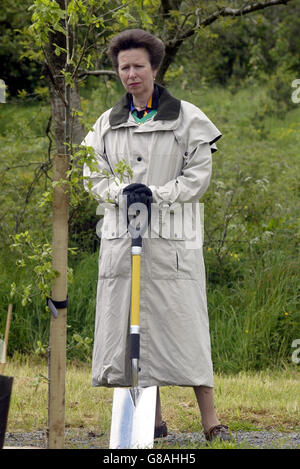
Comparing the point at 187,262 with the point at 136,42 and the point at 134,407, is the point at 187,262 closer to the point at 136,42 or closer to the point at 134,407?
the point at 134,407

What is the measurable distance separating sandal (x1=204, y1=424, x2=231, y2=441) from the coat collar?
159 centimetres

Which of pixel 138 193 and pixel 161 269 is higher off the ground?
pixel 138 193

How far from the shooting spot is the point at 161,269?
13.2 ft

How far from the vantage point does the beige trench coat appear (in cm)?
400

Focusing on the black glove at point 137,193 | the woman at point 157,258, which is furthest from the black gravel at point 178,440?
the black glove at point 137,193

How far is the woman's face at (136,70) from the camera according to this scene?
4.05 m

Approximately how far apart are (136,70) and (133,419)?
1.72 meters

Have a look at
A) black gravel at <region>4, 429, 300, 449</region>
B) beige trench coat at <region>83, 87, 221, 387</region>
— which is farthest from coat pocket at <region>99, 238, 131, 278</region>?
black gravel at <region>4, 429, 300, 449</region>

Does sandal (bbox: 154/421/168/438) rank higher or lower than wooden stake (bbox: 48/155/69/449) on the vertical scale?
lower

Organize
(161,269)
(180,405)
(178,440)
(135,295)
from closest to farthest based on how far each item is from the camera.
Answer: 1. (135,295)
2. (161,269)
3. (178,440)
4. (180,405)

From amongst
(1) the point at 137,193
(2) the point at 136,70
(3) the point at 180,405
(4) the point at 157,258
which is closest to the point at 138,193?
(1) the point at 137,193

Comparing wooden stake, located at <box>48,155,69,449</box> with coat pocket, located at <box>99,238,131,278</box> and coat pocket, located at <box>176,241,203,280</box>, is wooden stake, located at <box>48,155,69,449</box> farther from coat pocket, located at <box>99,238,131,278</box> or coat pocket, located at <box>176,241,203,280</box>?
coat pocket, located at <box>176,241,203,280</box>

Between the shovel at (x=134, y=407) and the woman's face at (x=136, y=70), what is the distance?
843mm
